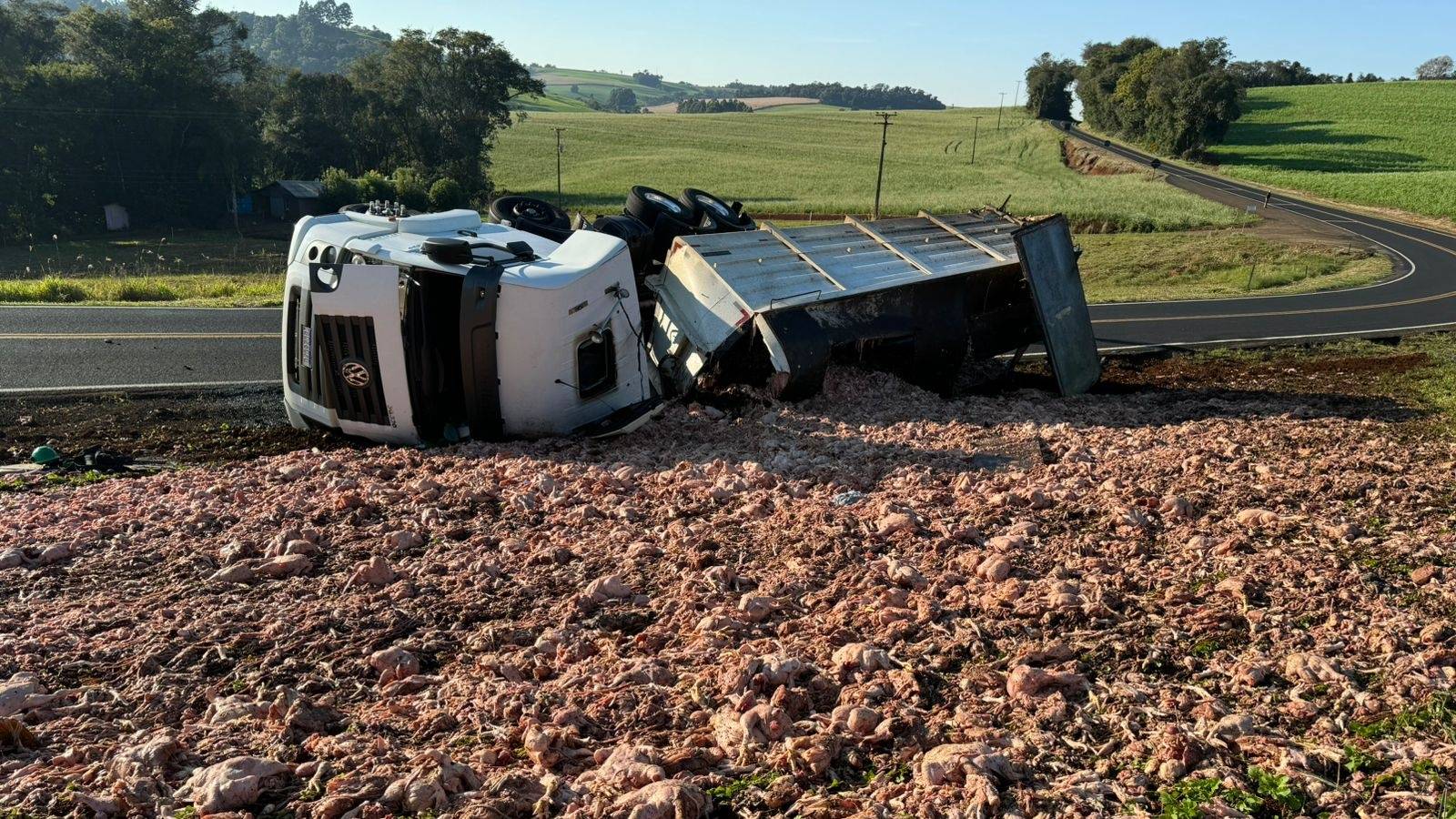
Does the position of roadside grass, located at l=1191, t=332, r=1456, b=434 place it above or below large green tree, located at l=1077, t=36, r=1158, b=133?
below

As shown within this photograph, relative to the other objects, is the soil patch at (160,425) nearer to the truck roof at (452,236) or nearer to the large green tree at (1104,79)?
the truck roof at (452,236)

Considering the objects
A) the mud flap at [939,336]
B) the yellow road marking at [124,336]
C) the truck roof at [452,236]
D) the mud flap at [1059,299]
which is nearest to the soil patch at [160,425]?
the truck roof at [452,236]

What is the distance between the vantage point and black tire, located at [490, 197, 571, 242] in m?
10.8

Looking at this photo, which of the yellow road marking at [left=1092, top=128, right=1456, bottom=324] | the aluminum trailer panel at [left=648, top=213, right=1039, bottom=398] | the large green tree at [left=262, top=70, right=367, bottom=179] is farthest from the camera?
the large green tree at [left=262, top=70, right=367, bottom=179]

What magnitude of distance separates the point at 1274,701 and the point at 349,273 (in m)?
6.32

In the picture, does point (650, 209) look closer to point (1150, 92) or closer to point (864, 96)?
point (1150, 92)

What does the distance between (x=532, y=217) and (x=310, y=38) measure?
192 meters

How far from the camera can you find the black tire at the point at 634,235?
10766mm

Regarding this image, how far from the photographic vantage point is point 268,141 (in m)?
54.3

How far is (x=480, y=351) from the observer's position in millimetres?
7402

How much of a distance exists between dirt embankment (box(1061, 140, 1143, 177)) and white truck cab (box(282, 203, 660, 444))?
58.0 meters

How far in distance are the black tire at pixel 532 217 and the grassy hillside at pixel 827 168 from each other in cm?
3198

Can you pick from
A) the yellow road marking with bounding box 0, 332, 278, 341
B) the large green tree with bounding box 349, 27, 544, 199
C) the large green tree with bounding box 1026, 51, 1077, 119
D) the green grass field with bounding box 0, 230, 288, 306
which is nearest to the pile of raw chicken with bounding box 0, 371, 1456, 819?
the yellow road marking with bounding box 0, 332, 278, 341

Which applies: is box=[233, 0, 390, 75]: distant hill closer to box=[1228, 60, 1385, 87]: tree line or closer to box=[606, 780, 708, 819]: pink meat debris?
box=[1228, 60, 1385, 87]: tree line
